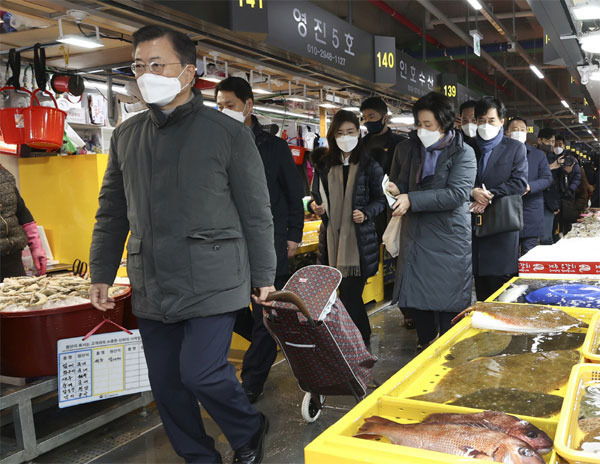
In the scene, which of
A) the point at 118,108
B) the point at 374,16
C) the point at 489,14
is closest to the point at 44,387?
the point at 118,108

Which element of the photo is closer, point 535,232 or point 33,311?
point 33,311

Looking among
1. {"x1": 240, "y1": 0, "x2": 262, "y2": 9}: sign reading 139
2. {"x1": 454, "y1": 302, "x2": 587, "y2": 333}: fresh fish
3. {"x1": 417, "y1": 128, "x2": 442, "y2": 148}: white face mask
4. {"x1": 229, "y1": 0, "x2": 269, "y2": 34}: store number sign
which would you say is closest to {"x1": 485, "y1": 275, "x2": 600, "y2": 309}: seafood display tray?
{"x1": 454, "y1": 302, "x2": 587, "y2": 333}: fresh fish

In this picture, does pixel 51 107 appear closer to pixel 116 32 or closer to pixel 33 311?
pixel 116 32

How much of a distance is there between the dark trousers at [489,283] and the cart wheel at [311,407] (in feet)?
4.97

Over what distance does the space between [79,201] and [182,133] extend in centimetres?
353

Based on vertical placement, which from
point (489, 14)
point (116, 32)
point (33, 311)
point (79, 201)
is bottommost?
point (33, 311)

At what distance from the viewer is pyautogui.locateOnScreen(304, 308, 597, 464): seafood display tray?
3.44 ft

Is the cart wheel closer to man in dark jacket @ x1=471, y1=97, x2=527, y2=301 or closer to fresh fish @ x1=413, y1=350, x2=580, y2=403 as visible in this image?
man in dark jacket @ x1=471, y1=97, x2=527, y2=301

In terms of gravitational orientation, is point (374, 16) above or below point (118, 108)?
above

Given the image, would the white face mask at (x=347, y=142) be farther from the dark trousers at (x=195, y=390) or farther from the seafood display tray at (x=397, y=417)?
the seafood display tray at (x=397, y=417)

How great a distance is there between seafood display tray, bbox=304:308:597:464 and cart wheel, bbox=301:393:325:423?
58.2 inches

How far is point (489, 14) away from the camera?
855 cm

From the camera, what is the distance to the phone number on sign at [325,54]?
5.00m

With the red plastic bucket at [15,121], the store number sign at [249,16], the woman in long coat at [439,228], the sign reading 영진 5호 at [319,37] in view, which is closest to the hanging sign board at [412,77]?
the sign reading 영진 5호 at [319,37]
